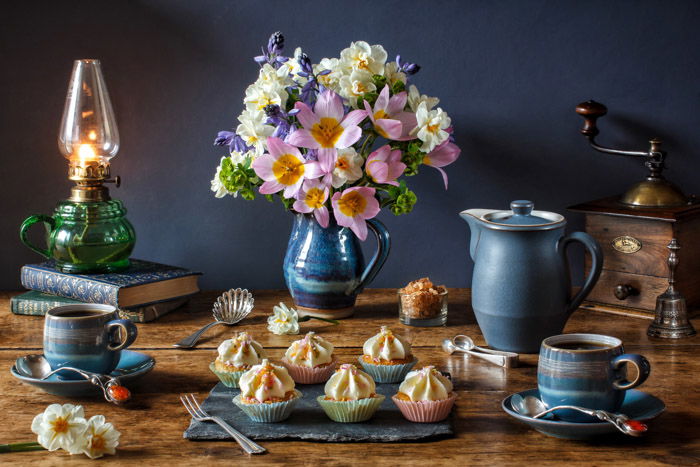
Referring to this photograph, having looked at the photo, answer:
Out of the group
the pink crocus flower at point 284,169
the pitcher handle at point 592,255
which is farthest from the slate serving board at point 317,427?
the pink crocus flower at point 284,169

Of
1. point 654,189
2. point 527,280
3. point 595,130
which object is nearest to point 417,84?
point 595,130

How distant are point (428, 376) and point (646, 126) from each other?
100 cm

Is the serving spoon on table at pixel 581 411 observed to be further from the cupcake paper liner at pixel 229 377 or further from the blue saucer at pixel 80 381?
the blue saucer at pixel 80 381

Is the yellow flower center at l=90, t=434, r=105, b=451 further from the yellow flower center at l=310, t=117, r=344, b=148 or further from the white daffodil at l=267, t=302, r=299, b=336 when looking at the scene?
the yellow flower center at l=310, t=117, r=344, b=148

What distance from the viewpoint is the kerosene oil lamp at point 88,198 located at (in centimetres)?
174

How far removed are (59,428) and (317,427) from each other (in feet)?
Answer: 1.02

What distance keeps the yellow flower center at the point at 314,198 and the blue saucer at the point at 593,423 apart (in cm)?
57

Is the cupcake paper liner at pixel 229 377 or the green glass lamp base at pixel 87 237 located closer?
the cupcake paper liner at pixel 229 377

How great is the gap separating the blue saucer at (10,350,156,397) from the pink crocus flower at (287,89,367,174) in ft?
1.50

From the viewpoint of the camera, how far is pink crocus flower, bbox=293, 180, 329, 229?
61.7 inches

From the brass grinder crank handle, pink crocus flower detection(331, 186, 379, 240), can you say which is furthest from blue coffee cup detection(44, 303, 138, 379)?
the brass grinder crank handle

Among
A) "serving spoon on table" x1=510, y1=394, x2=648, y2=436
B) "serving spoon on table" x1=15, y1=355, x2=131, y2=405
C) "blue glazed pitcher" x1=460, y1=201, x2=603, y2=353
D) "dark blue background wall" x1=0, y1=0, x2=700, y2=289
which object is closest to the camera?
"serving spoon on table" x1=510, y1=394, x2=648, y2=436

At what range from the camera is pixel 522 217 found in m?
1.46

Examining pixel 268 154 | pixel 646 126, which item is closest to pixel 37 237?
pixel 268 154
